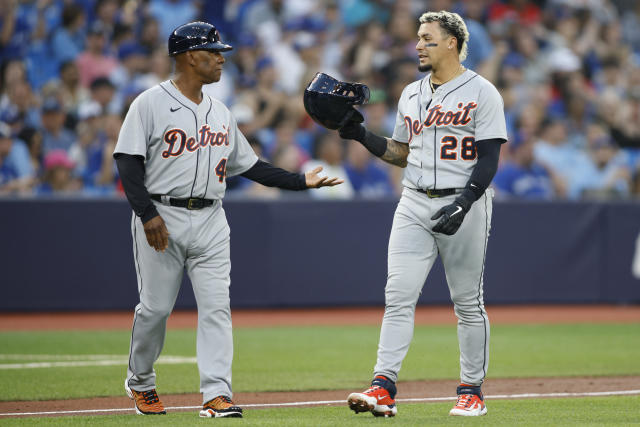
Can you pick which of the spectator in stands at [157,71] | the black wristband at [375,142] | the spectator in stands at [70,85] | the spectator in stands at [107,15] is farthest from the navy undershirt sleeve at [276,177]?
the spectator in stands at [107,15]

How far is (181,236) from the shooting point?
560 centimetres

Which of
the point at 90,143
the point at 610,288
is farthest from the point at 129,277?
the point at 610,288

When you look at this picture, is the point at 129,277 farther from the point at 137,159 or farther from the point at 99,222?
the point at 137,159

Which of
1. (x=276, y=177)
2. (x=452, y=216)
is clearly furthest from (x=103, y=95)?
(x=452, y=216)

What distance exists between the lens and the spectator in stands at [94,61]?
1368 cm

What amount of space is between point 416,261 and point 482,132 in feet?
2.63

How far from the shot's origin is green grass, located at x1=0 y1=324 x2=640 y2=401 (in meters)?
7.45

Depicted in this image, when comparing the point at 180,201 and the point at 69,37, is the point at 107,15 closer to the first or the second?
the point at 69,37

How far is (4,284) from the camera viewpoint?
38.7 feet

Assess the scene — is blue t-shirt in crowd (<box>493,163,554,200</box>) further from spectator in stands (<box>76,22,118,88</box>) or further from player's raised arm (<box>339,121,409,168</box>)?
player's raised arm (<box>339,121,409,168</box>)

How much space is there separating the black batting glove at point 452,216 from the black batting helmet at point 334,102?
0.95 metres

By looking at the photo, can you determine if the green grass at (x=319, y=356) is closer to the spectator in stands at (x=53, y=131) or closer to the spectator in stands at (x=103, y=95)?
the spectator in stands at (x=53, y=131)

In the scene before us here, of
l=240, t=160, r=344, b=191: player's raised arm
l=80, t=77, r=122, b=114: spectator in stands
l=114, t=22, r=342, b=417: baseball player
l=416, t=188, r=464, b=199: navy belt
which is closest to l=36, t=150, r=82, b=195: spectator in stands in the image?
l=80, t=77, r=122, b=114: spectator in stands

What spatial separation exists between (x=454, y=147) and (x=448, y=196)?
278 millimetres
